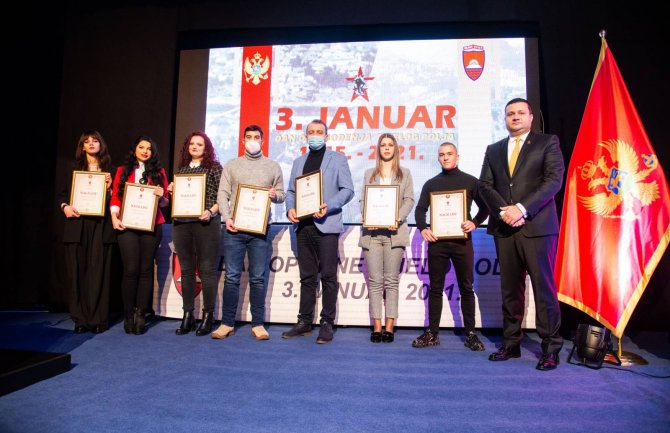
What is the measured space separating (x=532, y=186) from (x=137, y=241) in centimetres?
291

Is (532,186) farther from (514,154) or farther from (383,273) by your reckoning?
(383,273)

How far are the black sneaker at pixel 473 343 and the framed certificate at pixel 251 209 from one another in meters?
1.67

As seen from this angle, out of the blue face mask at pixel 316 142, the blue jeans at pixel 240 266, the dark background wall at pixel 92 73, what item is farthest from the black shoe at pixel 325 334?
A: the dark background wall at pixel 92 73

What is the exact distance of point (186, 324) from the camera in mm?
3219

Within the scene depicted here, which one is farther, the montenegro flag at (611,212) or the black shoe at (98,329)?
the black shoe at (98,329)

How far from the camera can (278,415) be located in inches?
64.8

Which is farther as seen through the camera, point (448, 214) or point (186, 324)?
point (186, 324)

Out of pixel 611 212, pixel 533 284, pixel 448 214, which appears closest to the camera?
pixel 533 284

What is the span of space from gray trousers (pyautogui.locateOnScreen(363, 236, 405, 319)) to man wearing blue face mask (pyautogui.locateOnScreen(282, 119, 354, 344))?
0.28m

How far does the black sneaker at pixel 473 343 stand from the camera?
279 cm

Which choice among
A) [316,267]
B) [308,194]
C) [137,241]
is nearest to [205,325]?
[137,241]

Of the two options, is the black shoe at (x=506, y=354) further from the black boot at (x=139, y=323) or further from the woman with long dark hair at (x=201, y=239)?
the black boot at (x=139, y=323)

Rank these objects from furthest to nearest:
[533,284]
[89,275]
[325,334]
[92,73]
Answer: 1. [92,73]
2. [89,275]
3. [325,334]
4. [533,284]

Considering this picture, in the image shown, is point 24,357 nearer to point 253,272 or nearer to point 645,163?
point 253,272
